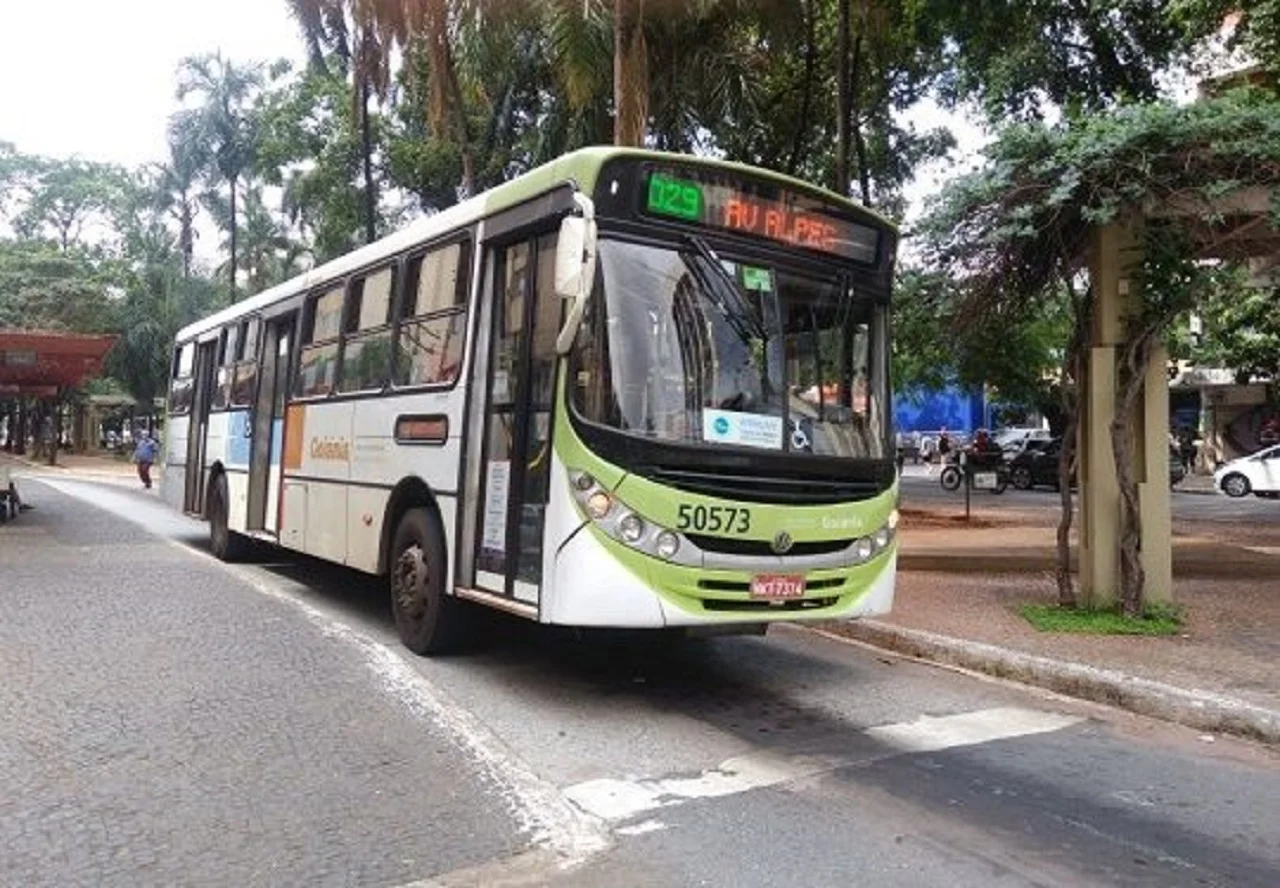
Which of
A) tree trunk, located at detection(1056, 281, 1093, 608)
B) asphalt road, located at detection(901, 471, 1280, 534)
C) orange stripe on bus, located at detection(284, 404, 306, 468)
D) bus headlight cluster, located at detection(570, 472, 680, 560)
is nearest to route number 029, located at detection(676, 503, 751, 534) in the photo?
bus headlight cluster, located at detection(570, 472, 680, 560)

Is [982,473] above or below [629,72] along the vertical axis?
below

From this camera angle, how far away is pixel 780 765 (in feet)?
19.0

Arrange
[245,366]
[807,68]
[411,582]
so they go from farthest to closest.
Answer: [807,68] < [245,366] < [411,582]

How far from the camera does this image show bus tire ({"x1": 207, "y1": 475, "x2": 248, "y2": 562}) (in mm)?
13539

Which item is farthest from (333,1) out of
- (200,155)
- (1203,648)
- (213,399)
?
(200,155)

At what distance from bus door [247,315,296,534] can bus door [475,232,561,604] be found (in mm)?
4759

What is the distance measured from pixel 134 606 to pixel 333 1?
1282 cm

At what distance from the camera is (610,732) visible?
20.9 feet

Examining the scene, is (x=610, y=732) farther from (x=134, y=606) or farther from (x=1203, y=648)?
(x=134, y=606)

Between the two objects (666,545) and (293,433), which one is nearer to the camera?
(666,545)

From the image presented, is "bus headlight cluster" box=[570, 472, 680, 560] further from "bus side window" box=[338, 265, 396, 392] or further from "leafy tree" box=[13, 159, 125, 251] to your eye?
"leafy tree" box=[13, 159, 125, 251]

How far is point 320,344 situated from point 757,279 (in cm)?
519

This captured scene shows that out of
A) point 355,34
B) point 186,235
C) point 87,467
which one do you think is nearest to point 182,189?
point 186,235

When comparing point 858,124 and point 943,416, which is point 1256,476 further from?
Result: point 943,416
